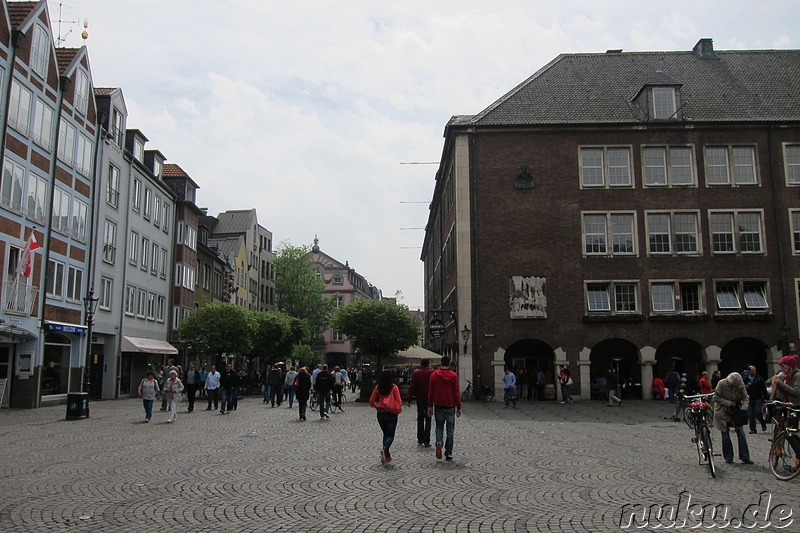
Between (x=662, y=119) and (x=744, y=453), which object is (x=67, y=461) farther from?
(x=662, y=119)

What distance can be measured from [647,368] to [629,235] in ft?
22.4

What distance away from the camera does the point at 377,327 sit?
37.7 metres

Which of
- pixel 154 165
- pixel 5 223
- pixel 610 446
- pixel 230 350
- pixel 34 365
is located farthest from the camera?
pixel 154 165

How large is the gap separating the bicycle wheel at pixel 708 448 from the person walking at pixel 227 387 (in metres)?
18.6

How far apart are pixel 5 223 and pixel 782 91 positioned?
1543 inches

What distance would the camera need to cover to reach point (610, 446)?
15.6m

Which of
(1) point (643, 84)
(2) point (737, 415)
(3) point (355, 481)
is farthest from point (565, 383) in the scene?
(3) point (355, 481)

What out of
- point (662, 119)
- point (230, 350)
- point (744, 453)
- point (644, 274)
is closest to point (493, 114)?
point (662, 119)

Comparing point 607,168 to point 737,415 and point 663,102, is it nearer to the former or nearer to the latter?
point 663,102

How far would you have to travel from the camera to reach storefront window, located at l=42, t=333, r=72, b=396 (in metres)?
31.0

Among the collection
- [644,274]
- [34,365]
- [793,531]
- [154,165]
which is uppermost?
[154,165]

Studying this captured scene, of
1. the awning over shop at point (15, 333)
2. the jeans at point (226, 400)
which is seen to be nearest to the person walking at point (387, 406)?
the jeans at point (226, 400)

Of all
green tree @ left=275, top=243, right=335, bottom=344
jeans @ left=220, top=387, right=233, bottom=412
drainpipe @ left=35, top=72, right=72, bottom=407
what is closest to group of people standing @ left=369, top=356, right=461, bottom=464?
jeans @ left=220, top=387, right=233, bottom=412

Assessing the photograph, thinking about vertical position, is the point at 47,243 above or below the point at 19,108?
below
